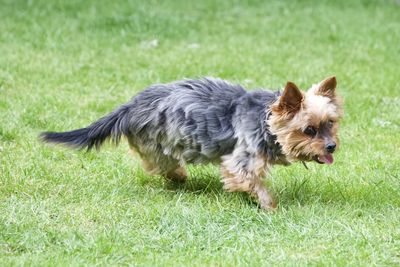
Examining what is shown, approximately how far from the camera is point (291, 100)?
17.5 ft

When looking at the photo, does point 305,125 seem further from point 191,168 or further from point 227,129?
point 191,168

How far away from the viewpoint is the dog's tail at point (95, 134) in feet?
19.2

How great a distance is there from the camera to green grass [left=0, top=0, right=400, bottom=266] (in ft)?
15.6

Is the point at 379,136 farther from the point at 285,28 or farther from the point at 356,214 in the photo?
the point at 285,28

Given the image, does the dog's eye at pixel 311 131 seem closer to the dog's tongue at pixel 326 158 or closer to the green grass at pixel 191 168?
the dog's tongue at pixel 326 158

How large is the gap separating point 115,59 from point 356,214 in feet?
17.1

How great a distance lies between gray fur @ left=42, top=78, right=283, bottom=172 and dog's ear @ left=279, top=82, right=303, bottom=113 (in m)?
0.22

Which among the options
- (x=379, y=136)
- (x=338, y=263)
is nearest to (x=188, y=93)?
(x=338, y=263)

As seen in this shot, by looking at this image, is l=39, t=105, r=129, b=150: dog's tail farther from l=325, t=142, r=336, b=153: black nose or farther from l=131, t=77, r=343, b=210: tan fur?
l=325, t=142, r=336, b=153: black nose

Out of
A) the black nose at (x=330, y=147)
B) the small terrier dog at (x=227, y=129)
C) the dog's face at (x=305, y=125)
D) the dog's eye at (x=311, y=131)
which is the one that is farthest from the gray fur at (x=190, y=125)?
the black nose at (x=330, y=147)

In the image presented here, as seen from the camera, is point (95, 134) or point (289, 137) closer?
point (289, 137)

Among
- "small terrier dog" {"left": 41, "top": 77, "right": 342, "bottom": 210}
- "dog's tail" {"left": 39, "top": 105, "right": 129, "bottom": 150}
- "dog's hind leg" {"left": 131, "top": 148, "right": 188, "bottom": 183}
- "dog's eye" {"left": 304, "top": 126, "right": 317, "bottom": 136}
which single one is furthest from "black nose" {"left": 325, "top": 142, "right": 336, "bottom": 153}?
"dog's tail" {"left": 39, "top": 105, "right": 129, "bottom": 150}

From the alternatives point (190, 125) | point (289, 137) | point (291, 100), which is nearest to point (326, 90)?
point (291, 100)

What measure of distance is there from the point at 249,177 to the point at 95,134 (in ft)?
4.02
